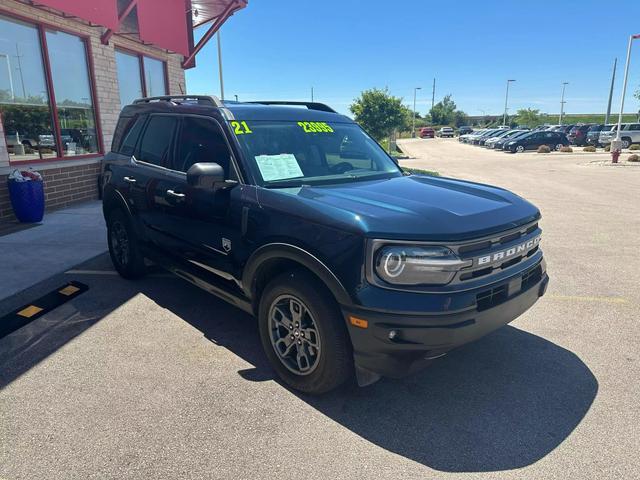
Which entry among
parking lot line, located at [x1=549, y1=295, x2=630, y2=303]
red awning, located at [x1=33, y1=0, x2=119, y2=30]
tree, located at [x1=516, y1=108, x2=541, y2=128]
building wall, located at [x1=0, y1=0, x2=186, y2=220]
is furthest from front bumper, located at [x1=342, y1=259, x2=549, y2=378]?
tree, located at [x1=516, y1=108, x2=541, y2=128]

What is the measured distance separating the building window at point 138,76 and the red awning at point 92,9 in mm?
1592

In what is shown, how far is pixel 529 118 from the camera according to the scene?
8006cm

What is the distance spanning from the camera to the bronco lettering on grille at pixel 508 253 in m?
2.77

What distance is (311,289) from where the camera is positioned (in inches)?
112

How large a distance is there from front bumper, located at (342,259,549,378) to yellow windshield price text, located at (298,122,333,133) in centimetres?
193

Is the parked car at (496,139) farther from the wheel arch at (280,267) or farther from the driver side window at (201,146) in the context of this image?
the wheel arch at (280,267)

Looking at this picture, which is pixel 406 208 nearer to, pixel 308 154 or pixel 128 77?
pixel 308 154

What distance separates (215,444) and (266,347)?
0.82m

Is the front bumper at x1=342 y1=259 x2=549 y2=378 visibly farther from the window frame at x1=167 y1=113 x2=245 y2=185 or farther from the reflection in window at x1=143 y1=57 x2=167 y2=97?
the reflection in window at x1=143 y1=57 x2=167 y2=97

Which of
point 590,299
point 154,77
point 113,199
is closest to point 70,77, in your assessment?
point 154,77

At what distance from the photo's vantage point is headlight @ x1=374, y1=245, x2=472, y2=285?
259 centimetres

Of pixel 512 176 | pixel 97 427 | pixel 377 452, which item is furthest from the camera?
pixel 512 176

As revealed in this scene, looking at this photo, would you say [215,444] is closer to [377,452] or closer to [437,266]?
[377,452]

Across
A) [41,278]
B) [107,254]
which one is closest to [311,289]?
[41,278]
